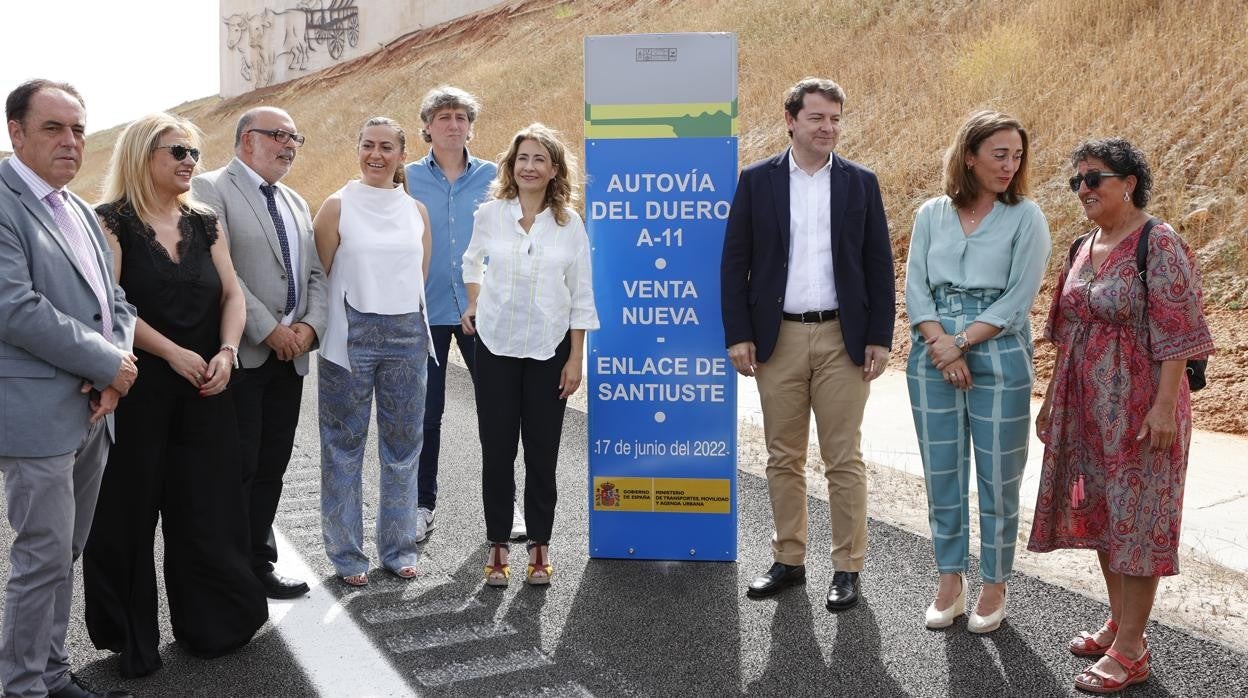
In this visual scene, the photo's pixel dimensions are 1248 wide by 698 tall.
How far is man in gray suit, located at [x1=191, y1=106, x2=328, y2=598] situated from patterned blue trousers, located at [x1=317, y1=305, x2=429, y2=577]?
175mm

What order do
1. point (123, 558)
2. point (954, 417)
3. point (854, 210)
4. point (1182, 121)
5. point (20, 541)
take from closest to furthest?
point (20, 541) < point (123, 558) < point (954, 417) < point (854, 210) < point (1182, 121)

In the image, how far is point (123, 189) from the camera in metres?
3.65

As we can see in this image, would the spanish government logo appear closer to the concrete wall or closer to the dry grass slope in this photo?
the dry grass slope

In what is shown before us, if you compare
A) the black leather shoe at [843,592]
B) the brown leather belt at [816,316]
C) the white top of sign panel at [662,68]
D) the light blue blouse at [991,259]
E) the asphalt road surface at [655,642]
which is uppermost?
the white top of sign panel at [662,68]

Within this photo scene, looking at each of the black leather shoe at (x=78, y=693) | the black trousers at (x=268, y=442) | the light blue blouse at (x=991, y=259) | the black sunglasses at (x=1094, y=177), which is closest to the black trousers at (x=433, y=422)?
the black trousers at (x=268, y=442)

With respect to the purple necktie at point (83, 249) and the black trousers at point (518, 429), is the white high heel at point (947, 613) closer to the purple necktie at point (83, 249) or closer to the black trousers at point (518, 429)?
the black trousers at point (518, 429)

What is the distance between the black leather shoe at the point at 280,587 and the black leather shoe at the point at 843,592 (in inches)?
85.2

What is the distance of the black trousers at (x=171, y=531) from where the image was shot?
3604 millimetres

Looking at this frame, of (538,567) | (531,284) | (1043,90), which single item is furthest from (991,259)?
(1043,90)

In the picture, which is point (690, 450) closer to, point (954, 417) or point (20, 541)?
point (954, 417)

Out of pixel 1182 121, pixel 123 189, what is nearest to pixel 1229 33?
pixel 1182 121

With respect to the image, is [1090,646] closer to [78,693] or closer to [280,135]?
[78,693]

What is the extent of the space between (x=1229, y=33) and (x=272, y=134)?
11.1 m

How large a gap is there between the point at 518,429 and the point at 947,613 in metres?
1.92
